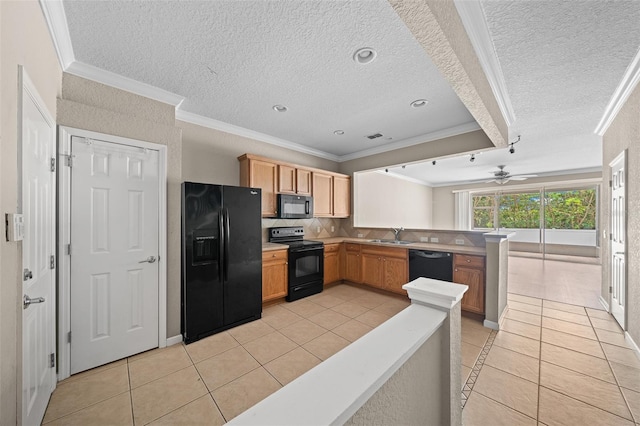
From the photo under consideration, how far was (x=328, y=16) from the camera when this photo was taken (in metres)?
1.64

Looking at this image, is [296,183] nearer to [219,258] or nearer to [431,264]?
[219,258]

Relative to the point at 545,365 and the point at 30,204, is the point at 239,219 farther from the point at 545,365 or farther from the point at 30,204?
the point at 545,365

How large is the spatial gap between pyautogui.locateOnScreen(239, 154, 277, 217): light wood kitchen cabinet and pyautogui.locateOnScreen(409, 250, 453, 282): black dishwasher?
90.9 inches

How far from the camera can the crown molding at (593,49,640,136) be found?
6.84 feet

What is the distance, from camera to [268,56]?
6.71 ft

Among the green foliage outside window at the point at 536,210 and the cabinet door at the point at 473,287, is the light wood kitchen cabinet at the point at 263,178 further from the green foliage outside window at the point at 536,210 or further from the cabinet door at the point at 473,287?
the green foliage outside window at the point at 536,210

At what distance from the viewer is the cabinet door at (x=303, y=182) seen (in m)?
4.16

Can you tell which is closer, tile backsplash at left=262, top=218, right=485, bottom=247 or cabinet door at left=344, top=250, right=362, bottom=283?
tile backsplash at left=262, top=218, right=485, bottom=247

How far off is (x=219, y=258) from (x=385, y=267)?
103 inches

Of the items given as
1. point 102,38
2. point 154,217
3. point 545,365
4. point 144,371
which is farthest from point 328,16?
point 545,365

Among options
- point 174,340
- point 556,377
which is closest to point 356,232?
point 556,377

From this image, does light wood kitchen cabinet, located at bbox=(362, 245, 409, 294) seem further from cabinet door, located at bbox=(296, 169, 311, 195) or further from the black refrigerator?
the black refrigerator


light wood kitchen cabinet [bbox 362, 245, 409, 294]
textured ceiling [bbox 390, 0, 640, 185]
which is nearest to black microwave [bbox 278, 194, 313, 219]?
light wood kitchen cabinet [bbox 362, 245, 409, 294]

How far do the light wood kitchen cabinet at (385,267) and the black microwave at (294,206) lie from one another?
1.25m
